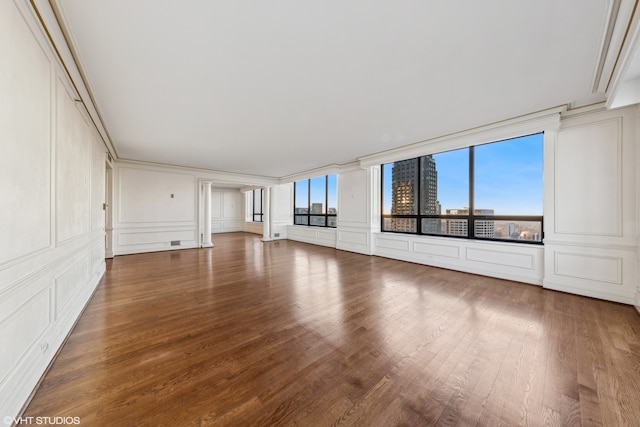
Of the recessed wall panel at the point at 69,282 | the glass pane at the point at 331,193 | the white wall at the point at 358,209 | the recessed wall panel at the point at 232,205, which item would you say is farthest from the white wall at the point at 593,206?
the recessed wall panel at the point at 232,205

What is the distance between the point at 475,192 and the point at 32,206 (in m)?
5.90

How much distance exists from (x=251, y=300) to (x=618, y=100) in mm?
4995

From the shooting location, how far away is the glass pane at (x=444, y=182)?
15.4ft

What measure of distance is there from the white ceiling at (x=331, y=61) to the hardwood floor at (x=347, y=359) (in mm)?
2690

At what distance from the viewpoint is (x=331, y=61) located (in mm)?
2234

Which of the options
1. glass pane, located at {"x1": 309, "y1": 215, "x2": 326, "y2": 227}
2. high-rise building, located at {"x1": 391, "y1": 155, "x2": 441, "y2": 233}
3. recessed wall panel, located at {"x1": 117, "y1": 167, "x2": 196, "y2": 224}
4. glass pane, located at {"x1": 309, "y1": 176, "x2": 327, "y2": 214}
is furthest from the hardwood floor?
glass pane, located at {"x1": 309, "y1": 176, "x2": 327, "y2": 214}

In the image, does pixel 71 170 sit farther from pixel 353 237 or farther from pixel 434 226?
pixel 434 226

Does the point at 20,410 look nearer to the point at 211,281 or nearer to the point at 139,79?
the point at 211,281

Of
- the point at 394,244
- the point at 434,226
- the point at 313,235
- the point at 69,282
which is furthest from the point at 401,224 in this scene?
the point at 69,282

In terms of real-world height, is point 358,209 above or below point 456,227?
above

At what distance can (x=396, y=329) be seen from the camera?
2.34 metres

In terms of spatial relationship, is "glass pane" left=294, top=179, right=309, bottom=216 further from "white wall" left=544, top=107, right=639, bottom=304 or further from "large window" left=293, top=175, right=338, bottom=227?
"white wall" left=544, top=107, right=639, bottom=304

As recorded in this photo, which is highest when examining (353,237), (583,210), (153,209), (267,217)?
(153,209)

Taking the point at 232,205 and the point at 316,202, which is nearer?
the point at 316,202
